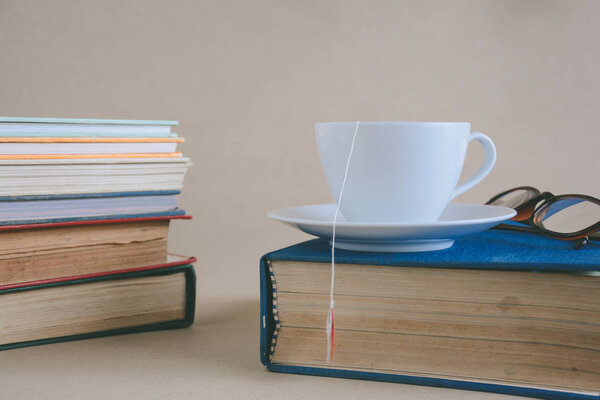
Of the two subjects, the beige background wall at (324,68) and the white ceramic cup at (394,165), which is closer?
the white ceramic cup at (394,165)

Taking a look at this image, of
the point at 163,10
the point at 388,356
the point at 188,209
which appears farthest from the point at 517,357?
the point at 163,10

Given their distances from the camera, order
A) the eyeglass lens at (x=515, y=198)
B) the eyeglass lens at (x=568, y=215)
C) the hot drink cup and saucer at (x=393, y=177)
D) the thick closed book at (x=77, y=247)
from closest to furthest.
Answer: the hot drink cup and saucer at (x=393, y=177)
the eyeglass lens at (x=568, y=215)
the thick closed book at (x=77, y=247)
the eyeglass lens at (x=515, y=198)

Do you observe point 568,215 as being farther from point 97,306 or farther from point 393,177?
point 97,306

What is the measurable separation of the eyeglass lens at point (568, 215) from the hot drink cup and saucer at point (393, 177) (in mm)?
137

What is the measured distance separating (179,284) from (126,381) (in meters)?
0.39

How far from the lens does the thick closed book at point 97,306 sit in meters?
1.32

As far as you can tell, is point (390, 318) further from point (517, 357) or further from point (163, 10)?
point (163, 10)

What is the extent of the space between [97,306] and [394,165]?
0.70 metres

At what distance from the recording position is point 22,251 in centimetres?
131

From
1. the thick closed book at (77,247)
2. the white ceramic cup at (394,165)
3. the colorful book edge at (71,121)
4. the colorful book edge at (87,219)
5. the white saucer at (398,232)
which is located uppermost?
the colorful book edge at (71,121)

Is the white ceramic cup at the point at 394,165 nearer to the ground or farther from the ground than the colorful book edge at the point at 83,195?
farther from the ground

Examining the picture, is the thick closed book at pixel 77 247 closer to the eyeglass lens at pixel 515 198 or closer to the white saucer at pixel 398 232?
the white saucer at pixel 398 232

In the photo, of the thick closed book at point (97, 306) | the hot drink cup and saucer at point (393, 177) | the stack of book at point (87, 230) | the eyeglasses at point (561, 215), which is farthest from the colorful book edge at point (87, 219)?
the eyeglasses at point (561, 215)

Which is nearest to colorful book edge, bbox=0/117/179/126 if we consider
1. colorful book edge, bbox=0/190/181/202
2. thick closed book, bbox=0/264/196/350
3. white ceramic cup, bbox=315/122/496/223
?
colorful book edge, bbox=0/190/181/202
